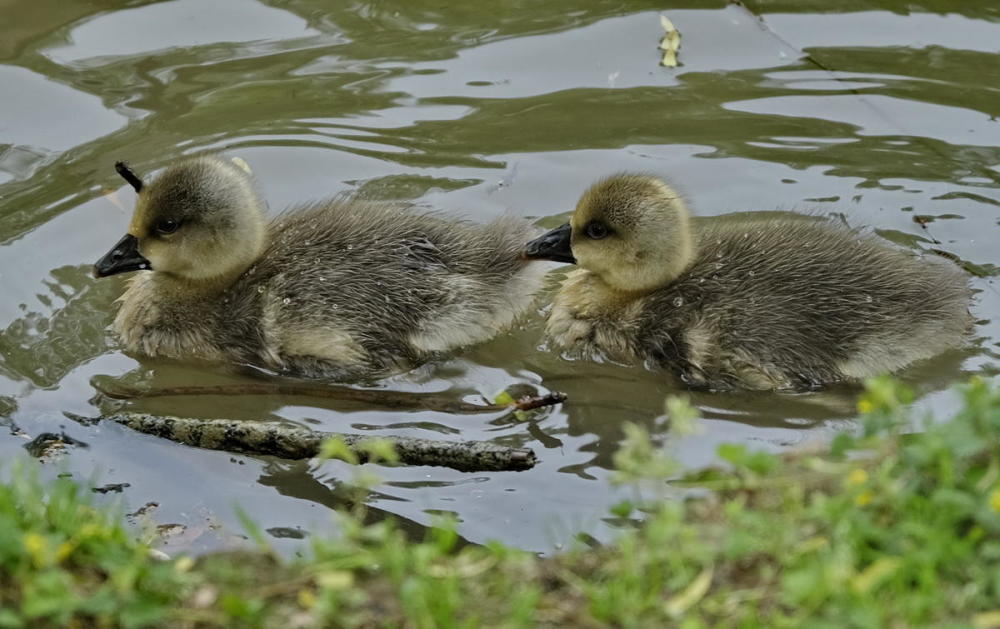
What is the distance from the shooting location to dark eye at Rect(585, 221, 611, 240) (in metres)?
5.56

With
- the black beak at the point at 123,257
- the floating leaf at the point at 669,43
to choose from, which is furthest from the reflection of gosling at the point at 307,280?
the floating leaf at the point at 669,43

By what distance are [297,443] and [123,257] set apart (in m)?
1.55

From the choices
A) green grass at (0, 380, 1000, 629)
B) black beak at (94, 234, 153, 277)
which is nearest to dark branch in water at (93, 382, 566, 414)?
black beak at (94, 234, 153, 277)

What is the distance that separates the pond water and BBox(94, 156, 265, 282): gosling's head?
18.7 inches

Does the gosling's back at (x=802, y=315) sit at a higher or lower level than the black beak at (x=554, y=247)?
lower

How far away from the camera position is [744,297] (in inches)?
212

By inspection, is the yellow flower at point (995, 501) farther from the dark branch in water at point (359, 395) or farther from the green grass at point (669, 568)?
the dark branch in water at point (359, 395)

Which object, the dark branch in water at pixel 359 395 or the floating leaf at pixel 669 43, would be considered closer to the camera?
the dark branch in water at pixel 359 395

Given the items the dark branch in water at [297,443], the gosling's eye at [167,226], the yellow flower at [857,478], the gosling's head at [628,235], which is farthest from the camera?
the gosling's eye at [167,226]

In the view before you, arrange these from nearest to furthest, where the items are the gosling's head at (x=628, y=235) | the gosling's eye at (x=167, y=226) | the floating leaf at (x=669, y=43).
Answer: the gosling's head at (x=628, y=235) < the gosling's eye at (x=167, y=226) < the floating leaf at (x=669, y=43)

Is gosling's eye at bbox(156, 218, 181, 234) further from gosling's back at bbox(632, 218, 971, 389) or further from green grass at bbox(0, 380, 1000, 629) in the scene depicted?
green grass at bbox(0, 380, 1000, 629)

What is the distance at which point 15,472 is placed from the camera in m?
3.42

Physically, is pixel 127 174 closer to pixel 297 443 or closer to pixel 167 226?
pixel 167 226

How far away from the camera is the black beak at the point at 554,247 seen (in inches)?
221
